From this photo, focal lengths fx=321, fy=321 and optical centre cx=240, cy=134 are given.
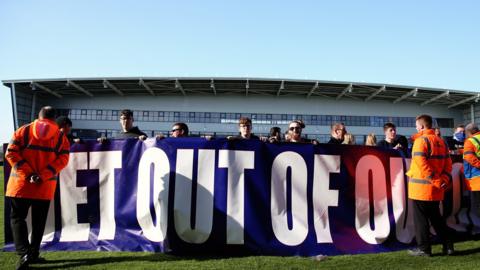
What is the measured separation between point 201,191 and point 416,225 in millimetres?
2805

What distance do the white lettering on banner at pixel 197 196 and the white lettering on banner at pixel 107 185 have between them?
35.5 inches

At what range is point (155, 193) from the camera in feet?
13.6

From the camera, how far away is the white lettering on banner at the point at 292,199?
4.07m

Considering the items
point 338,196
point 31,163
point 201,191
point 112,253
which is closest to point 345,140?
point 338,196

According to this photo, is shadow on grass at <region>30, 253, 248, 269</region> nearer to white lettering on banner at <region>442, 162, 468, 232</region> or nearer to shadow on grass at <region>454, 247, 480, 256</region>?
shadow on grass at <region>454, 247, 480, 256</region>

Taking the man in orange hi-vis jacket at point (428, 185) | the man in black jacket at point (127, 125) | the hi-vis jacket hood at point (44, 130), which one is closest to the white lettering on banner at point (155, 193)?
the man in black jacket at point (127, 125)

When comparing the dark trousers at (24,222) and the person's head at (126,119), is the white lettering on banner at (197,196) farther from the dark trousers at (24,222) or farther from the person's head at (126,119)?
the dark trousers at (24,222)

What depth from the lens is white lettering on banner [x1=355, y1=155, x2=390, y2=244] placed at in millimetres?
4309

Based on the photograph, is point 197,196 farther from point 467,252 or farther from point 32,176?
point 467,252

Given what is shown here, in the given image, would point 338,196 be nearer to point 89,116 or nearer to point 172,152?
point 172,152

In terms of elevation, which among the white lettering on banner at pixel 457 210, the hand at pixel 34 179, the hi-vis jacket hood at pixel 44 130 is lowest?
the white lettering on banner at pixel 457 210

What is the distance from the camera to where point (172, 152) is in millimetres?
4266

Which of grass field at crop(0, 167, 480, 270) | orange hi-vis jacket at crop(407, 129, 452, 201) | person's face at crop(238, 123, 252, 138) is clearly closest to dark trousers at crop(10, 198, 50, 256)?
grass field at crop(0, 167, 480, 270)

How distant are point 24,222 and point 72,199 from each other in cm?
70
